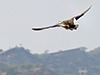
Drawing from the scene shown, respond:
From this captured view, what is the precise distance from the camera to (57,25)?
14.0 meters

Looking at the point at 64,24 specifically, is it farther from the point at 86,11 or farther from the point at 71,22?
the point at 86,11

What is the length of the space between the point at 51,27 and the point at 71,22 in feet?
2.43

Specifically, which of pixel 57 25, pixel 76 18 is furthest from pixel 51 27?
pixel 76 18

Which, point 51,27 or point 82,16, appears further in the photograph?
point 82,16

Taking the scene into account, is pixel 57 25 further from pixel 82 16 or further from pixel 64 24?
pixel 82 16

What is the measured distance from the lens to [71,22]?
548 inches

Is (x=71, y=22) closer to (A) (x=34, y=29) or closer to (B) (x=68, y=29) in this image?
(B) (x=68, y=29)

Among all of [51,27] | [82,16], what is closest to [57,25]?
[51,27]

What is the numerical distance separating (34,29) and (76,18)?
1.78m

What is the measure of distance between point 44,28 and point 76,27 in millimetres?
1170

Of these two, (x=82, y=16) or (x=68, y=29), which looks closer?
(x=68, y=29)

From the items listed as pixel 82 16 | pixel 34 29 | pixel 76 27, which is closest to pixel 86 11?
pixel 82 16

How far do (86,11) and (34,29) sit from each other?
8.52 ft

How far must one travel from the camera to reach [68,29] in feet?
45.8
